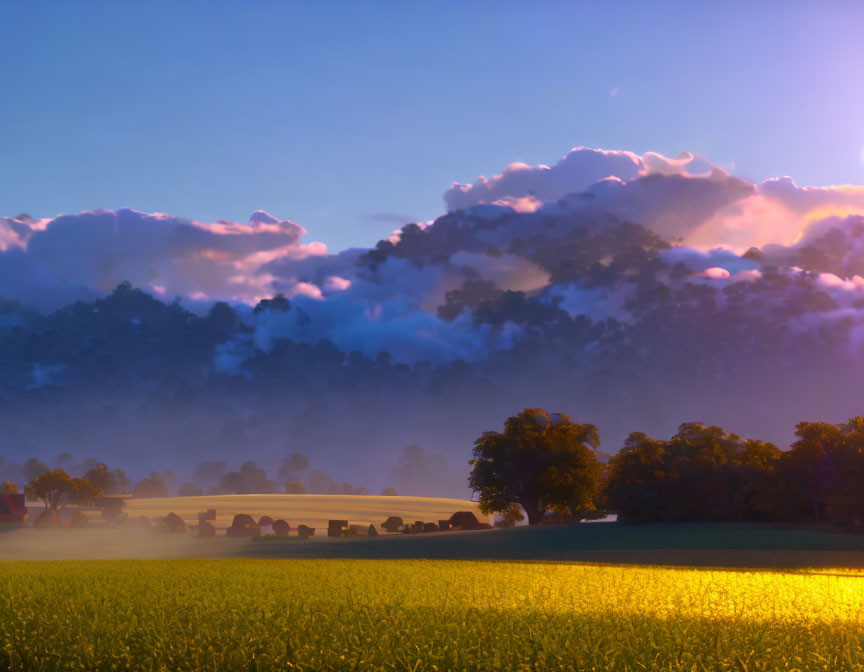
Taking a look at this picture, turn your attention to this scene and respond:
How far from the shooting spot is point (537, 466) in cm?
7950

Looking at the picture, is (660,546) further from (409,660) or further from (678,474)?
(409,660)

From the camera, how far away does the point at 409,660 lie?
10828 mm

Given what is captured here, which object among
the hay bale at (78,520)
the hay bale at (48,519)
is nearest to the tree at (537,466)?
the hay bale at (78,520)

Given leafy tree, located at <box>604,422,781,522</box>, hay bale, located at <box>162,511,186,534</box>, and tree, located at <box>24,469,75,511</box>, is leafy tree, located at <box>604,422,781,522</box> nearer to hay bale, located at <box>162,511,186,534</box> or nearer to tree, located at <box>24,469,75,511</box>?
hay bale, located at <box>162,511,186,534</box>

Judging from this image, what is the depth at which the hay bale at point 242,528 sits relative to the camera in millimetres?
93000

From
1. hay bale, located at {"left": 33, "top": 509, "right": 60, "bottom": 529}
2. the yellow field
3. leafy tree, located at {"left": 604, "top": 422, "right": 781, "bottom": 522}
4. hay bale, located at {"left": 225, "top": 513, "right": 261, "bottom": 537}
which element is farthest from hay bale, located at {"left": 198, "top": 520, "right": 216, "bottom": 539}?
leafy tree, located at {"left": 604, "top": 422, "right": 781, "bottom": 522}

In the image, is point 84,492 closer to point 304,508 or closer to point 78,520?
point 78,520

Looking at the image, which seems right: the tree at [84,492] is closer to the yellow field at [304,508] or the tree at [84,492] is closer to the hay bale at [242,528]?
the yellow field at [304,508]

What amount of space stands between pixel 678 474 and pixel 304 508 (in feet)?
293

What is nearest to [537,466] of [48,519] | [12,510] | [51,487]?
[48,519]

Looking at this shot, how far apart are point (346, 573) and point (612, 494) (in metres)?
52.4

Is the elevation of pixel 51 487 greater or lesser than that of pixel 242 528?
greater

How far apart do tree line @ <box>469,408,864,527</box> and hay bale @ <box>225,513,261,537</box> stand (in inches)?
1164

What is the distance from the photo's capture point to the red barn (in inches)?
4424
